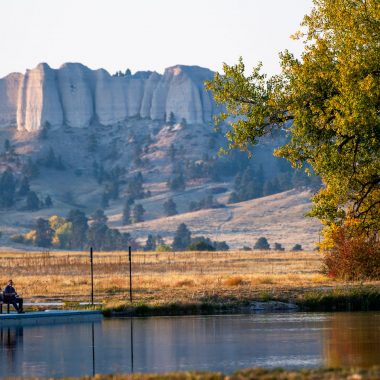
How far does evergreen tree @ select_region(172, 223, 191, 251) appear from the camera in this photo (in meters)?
167

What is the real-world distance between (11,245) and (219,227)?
142 ft

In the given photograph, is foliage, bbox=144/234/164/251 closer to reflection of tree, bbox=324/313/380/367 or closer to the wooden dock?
the wooden dock

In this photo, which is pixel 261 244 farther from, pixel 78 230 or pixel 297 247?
pixel 78 230

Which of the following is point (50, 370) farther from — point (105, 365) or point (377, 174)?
point (377, 174)

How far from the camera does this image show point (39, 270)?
73.8 metres

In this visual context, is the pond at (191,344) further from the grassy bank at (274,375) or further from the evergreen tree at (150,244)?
the evergreen tree at (150,244)

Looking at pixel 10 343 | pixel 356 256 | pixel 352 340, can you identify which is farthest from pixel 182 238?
pixel 352 340

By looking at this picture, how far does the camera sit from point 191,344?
81.0 feet

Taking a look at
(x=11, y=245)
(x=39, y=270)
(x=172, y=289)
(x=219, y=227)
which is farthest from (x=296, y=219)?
(x=172, y=289)

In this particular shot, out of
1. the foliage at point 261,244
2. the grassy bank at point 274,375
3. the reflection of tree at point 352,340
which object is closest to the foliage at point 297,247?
the foliage at point 261,244

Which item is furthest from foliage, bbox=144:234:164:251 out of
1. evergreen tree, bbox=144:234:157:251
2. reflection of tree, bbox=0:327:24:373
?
reflection of tree, bbox=0:327:24:373

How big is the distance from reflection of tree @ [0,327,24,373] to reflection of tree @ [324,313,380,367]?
645 centimetres

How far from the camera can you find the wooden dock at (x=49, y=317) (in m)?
30.3

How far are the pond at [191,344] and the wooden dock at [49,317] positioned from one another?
0.58 meters
